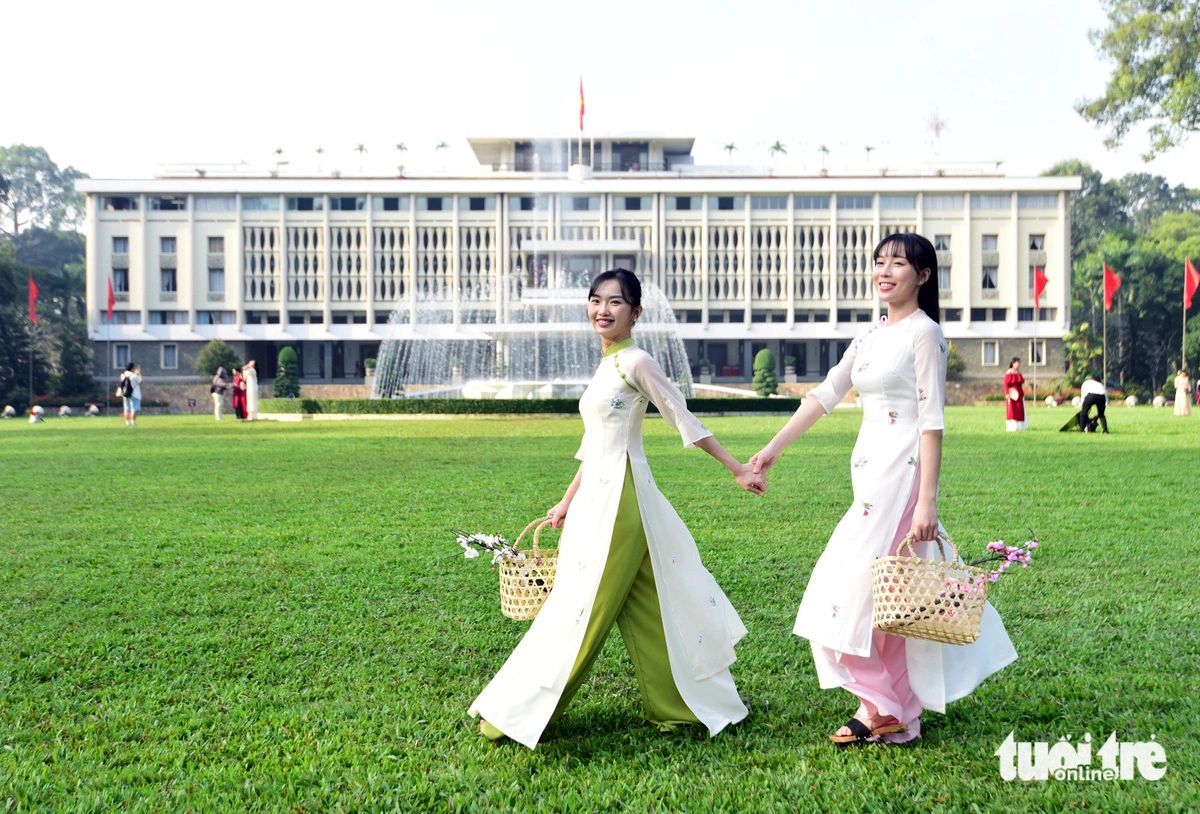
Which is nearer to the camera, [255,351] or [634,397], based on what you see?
[634,397]

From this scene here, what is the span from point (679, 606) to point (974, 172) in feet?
189

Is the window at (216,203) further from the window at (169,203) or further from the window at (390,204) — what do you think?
the window at (390,204)

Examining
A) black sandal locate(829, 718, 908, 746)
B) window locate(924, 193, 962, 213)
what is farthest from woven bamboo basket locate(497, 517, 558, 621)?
window locate(924, 193, 962, 213)

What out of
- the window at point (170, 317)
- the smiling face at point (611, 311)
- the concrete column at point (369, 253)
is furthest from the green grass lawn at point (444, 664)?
the window at point (170, 317)

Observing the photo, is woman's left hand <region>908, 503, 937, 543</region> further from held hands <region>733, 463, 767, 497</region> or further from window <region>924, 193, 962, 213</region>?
window <region>924, 193, 962, 213</region>

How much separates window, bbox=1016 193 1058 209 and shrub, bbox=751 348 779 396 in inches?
774

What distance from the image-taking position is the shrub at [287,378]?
45.8 m

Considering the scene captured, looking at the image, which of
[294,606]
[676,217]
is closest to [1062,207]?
[676,217]

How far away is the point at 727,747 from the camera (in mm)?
3254

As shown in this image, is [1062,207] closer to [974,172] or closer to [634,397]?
[974,172]

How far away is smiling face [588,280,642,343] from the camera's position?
137 inches

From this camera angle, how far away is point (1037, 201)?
179 ft

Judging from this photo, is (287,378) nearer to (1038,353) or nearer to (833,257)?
(833,257)

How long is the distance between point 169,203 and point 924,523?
5763 cm
